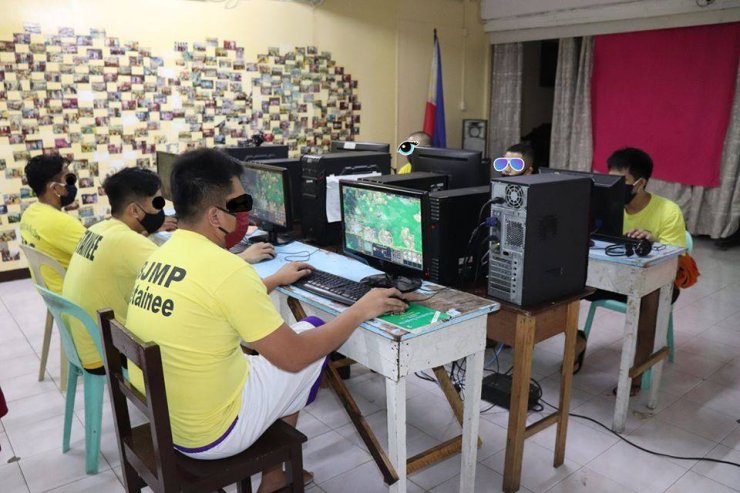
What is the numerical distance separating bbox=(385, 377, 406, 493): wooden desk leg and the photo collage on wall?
4107 millimetres

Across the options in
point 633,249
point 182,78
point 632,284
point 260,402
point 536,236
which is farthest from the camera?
point 182,78

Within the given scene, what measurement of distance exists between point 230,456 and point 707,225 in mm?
5806

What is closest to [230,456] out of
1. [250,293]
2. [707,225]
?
[250,293]

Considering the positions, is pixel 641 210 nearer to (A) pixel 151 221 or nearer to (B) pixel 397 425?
(B) pixel 397 425

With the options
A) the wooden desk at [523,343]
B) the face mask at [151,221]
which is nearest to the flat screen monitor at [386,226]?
the wooden desk at [523,343]

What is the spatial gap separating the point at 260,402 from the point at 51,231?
5.36 ft

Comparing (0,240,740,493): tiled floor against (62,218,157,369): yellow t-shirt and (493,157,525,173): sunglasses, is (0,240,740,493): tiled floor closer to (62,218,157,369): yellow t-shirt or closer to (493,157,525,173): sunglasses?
(62,218,157,369): yellow t-shirt

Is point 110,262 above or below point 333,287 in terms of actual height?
above

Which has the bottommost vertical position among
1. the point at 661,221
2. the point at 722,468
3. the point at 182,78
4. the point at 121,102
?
the point at 722,468

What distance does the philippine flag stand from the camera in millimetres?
6961

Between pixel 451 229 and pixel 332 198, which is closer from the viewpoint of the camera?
pixel 451 229

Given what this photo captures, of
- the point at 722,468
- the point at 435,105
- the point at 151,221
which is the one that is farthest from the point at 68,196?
the point at 435,105

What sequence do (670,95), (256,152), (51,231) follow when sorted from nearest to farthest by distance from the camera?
(51,231)
(256,152)
(670,95)

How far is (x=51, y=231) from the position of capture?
2.66 meters
